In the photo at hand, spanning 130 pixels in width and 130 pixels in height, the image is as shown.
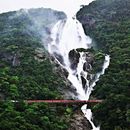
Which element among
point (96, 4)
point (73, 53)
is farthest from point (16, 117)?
point (96, 4)

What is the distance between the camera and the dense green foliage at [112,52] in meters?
60.8

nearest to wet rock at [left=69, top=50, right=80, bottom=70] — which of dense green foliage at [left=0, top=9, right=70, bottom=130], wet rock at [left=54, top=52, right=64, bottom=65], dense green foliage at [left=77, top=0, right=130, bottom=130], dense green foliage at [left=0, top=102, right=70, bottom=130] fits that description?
wet rock at [left=54, top=52, right=64, bottom=65]

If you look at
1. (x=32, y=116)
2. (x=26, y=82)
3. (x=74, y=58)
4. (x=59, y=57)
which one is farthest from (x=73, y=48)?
(x=32, y=116)

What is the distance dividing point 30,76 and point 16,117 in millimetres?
20972

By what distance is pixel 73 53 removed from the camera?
92.2m

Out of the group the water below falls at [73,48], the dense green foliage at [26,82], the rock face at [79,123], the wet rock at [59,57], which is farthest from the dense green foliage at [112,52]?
the wet rock at [59,57]

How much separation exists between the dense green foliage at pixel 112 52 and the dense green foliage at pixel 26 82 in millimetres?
5868

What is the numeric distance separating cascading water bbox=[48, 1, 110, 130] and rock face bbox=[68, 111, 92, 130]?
813 mm

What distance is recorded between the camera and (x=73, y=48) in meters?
102

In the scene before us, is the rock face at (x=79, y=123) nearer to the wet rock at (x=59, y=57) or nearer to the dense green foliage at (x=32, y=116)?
the dense green foliage at (x=32, y=116)

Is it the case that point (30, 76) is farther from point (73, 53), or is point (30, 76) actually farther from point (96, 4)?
point (96, 4)

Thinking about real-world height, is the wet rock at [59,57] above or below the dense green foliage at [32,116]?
above

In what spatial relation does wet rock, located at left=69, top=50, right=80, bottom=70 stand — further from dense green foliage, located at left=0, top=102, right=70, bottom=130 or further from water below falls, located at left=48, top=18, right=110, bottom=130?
dense green foliage, located at left=0, top=102, right=70, bottom=130

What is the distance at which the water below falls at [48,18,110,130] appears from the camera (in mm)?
78312
